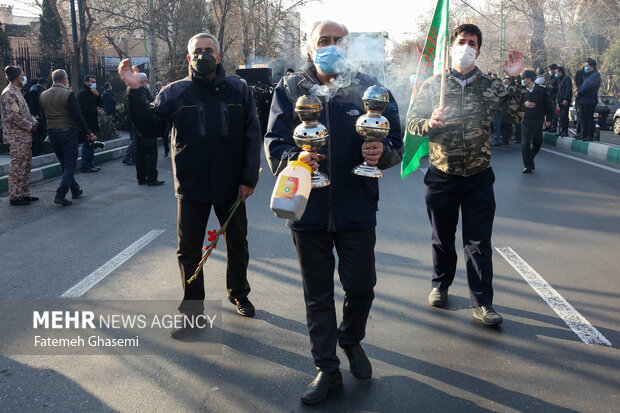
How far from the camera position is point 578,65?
1266 inches

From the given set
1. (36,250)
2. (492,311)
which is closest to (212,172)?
(492,311)

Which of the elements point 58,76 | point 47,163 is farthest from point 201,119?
point 47,163

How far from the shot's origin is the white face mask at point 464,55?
4.23m

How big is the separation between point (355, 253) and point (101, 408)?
1.61 metres

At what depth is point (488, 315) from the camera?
4234 millimetres

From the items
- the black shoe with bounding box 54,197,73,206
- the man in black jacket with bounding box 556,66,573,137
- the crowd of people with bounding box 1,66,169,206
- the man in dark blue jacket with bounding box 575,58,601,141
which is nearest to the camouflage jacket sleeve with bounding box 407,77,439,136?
the crowd of people with bounding box 1,66,169,206

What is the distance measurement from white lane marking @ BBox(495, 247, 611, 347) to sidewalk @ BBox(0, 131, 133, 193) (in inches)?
347

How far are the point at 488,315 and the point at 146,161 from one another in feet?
26.5

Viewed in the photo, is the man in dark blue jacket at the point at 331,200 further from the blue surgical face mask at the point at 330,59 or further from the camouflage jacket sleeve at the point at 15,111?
the camouflage jacket sleeve at the point at 15,111

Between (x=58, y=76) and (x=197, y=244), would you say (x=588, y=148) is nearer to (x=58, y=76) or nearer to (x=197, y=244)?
(x=58, y=76)

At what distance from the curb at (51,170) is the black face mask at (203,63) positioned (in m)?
7.91

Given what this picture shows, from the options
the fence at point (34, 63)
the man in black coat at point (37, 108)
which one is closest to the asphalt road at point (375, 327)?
the man in black coat at point (37, 108)

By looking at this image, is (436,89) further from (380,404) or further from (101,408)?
(101,408)

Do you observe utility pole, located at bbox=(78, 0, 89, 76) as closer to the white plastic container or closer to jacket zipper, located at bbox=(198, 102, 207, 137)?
jacket zipper, located at bbox=(198, 102, 207, 137)
